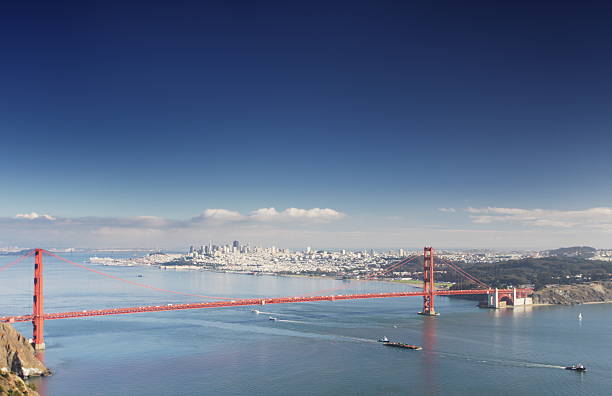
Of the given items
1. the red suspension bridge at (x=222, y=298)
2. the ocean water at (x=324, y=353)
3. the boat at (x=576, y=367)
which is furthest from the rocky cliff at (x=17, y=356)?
the boat at (x=576, y=367)

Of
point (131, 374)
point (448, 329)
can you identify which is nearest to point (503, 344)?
point (448, 329)

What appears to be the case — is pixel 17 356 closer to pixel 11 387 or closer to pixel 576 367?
pixel 11 387

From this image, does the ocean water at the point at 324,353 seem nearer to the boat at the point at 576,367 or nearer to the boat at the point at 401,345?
the boat at the point at 576,367

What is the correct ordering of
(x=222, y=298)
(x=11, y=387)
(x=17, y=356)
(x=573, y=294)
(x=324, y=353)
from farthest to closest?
1. (x=222, y=298)
2. (x=573, y=294)
3. (x=324, y=353)
4. (x=17, y=356)
5. (x=11, y=387)

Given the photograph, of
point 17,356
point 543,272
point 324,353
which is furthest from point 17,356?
point 543,272

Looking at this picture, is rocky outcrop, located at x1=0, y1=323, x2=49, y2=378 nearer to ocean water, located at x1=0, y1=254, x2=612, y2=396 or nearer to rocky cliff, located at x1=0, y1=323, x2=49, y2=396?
rocky cliff, located at x1=0, y1=323, x2=49, y2=396

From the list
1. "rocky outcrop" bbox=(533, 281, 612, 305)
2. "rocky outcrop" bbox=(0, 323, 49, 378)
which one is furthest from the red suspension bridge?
"rocky outcrop" bbox=(0, 323, 49, 378)
